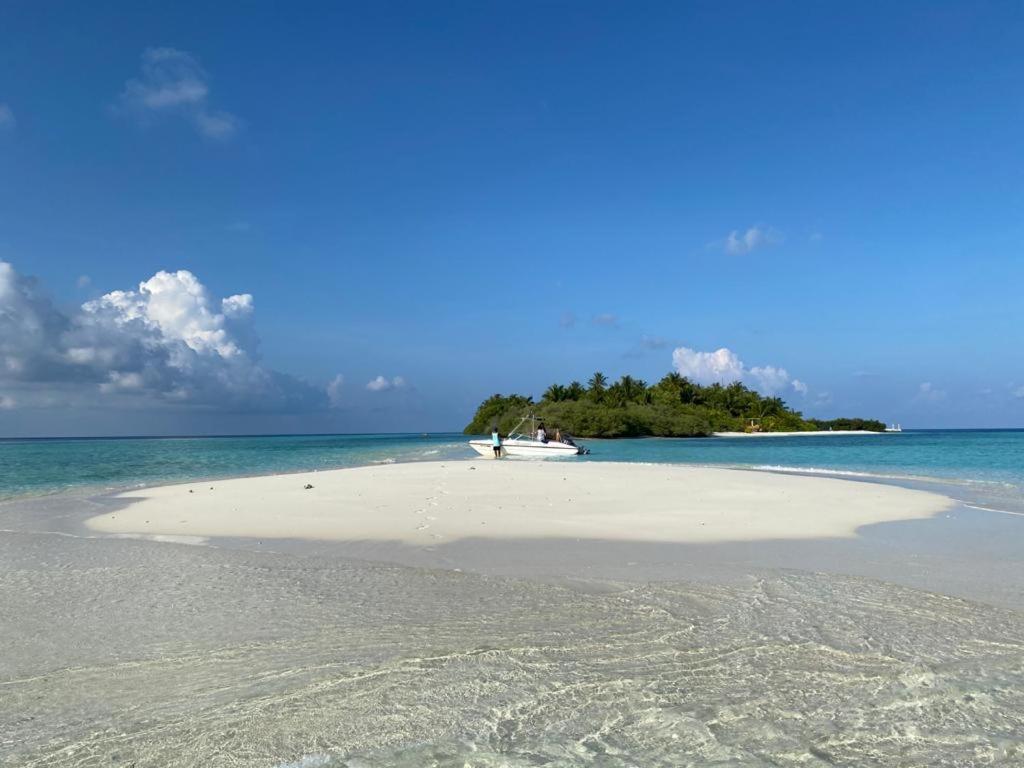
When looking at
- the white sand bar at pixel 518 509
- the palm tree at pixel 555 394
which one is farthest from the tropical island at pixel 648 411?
the white sand bar at pixel 518 509

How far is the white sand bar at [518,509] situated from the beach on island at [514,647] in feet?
0.91

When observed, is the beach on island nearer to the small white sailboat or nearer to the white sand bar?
the white sand bar

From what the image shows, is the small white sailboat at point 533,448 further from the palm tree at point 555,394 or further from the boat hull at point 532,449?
the palm tree at point 555,394

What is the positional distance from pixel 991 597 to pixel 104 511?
18.3 metres

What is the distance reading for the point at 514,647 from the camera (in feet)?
19.2

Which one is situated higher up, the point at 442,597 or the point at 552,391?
the point at 552,391

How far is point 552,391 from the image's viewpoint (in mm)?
143500

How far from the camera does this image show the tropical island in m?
117

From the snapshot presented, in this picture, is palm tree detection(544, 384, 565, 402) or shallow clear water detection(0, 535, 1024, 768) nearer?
shallow clear water detection(0, 535, 1024, 768)

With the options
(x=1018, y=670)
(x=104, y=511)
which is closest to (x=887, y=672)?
(x=1018, y=670)

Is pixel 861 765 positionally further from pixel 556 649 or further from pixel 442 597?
pixel 442 597

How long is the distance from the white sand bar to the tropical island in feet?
267

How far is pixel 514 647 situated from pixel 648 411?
12489 centimetres

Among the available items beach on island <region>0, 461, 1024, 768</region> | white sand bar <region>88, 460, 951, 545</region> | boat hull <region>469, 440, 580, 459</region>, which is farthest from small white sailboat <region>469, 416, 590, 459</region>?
beach on island <region>0, 461, 1024, 768</region>
